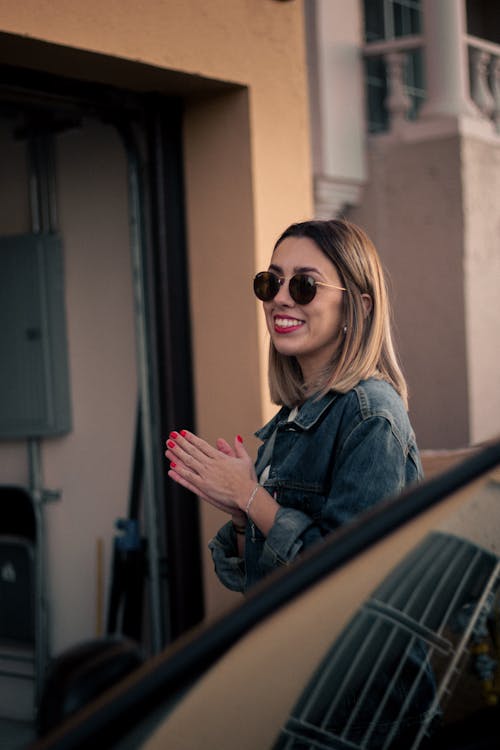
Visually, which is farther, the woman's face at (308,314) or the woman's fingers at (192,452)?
the woman's face at (308,314)

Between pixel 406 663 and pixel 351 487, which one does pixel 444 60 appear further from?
pixel 406 663

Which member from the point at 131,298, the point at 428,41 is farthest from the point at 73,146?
the point at 428,41

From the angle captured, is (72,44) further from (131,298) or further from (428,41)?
(428,41)

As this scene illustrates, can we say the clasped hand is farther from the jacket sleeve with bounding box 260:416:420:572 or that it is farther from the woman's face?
the woman's face

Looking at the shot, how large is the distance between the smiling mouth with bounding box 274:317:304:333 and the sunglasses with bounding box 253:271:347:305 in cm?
4

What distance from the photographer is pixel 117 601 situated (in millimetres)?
5031

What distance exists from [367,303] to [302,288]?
0.48 feet

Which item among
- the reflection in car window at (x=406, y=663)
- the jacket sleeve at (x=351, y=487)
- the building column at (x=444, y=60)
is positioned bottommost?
the reflection in car window at (x=406, y=663)

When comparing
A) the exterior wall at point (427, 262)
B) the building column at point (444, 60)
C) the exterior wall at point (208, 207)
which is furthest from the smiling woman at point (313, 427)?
the building column at point (444, 60)

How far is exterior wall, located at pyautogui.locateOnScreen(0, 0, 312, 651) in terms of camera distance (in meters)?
4.19

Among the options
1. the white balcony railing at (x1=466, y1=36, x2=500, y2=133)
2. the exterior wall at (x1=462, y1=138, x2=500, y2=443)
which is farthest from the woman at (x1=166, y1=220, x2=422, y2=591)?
the white balcony railing at (x1=466, y1=36, x2=500, y2=133)

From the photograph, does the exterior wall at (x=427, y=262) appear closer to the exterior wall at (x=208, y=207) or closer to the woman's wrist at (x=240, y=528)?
the exterior wall at (x=208, y=207)

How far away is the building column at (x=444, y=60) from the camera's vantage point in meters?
6.96

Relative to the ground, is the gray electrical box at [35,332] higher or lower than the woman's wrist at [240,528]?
higher
